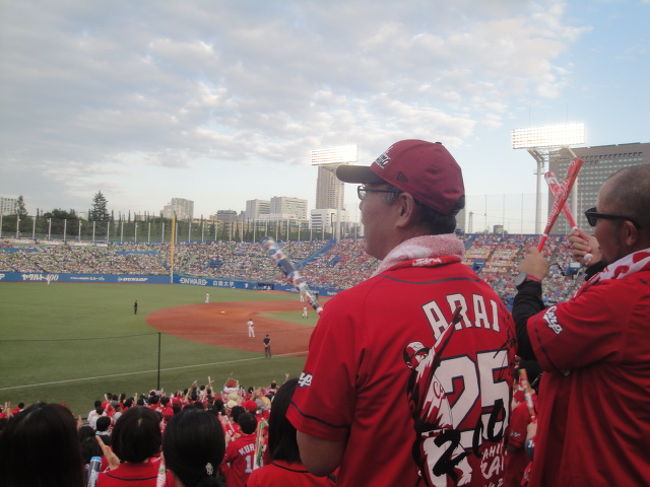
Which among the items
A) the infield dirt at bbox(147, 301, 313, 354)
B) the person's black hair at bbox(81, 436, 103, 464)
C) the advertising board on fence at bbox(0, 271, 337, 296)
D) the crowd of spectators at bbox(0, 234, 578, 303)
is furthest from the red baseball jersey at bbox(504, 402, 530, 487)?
the advertising board on fence at bbox(0, 271, 337, 296)

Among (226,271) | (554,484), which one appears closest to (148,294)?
(226,271)

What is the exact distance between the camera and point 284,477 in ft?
8.54

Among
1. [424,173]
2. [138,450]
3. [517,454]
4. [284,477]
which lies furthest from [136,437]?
[517,454]

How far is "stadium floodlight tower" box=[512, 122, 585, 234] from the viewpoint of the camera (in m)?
45.9

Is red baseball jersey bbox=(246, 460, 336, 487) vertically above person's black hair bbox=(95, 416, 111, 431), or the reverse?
red baseball jersey bbox=(246, 460, 336, 487)

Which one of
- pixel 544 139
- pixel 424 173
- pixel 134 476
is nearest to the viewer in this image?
pixel 424 173

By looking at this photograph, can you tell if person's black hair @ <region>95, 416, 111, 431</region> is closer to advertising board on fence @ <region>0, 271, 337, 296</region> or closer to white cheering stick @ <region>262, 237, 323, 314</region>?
white cheering stick @ <region>262, 237, 323, 314</region>

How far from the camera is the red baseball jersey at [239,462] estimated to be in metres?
4.91

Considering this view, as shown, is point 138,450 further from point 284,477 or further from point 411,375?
point 411,375

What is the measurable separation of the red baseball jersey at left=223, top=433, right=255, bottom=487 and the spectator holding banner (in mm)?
3367

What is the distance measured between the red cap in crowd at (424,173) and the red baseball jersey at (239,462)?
13.2ft

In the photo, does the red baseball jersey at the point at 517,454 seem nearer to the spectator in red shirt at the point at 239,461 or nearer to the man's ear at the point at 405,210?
the spectator in red shirt at the point at 239,461

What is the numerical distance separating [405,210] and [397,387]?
0.82m

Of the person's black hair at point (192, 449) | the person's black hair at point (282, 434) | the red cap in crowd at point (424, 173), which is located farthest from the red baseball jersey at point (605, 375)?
the person's black hair at point (192, 449)
